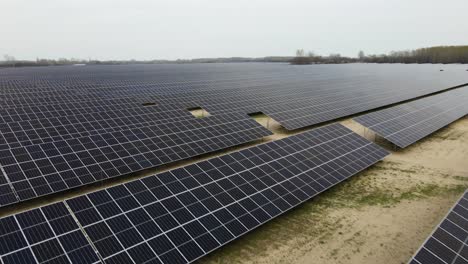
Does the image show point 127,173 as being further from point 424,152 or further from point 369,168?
point 424,152

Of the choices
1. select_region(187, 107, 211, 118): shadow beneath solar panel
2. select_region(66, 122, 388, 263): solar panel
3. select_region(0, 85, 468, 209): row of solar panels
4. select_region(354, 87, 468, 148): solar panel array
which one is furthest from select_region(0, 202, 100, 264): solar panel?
select_region(187, 107, 211, 118): shadow beneath solar panel

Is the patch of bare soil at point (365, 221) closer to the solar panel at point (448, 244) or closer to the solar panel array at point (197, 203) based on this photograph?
the solar panel array at point (197, 203)

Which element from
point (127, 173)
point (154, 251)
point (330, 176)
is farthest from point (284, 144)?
point (154, 251)

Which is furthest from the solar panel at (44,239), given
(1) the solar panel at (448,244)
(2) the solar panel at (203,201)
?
(1) the solar panel at (448,244)

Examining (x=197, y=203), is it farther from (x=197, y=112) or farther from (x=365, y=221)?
(x=197, y=112)

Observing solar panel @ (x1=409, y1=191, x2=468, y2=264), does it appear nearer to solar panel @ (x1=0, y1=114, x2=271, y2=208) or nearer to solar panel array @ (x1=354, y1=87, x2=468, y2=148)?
solar panel array @ (x1=354, y1=87, x2=468, y2=148)

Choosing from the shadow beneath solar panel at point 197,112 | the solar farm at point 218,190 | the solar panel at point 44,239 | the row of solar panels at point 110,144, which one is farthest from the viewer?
the shadow beneath solar panel at point 197,112
